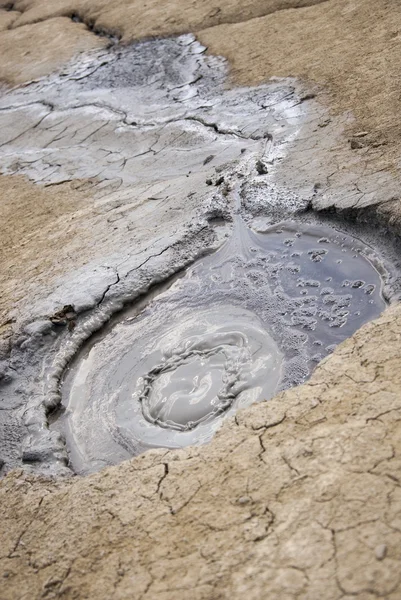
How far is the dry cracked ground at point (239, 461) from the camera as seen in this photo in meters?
2.27

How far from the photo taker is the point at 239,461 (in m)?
2.69

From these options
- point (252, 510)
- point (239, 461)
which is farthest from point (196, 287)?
point (252, 510)

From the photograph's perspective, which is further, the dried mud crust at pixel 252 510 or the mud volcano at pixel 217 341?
the mud volcano at pixel 217 341

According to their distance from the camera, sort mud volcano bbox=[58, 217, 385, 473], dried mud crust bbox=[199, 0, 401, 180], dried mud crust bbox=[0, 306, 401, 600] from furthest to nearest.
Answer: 1. dried mud crust bbox=[199, 0, 401, 180]
2. mud volcano bbox=[58, 217, 385, 473]
3. dried mud crust bbox=[0, 306, 401, 600]

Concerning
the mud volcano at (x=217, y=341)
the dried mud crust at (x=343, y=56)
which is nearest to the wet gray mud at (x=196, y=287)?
the mud volcano at (x=217, y=341)

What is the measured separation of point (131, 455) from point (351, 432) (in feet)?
3.62

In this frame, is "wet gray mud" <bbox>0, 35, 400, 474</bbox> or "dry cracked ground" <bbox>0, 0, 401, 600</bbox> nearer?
"dry cracked ground" <bbox>0, 0, 401, 600</bbox>

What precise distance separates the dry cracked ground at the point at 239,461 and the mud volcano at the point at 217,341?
25 cm

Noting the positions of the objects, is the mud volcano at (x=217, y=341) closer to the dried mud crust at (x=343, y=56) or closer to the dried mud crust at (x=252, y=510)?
the dried mud crust at (x=252, y=510)

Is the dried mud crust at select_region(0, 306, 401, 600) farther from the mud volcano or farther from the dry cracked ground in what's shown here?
the mud volcano

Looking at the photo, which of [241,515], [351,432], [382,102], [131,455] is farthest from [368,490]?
[382,102]

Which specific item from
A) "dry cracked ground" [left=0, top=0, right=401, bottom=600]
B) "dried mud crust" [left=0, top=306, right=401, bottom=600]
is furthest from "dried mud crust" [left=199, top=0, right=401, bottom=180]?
"dried mud crust" [left=0, top=306, right=401, bottom=600]

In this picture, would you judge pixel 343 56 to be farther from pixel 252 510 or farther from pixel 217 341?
pixel 252 510

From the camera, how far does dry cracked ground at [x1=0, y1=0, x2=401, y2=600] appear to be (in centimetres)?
227
